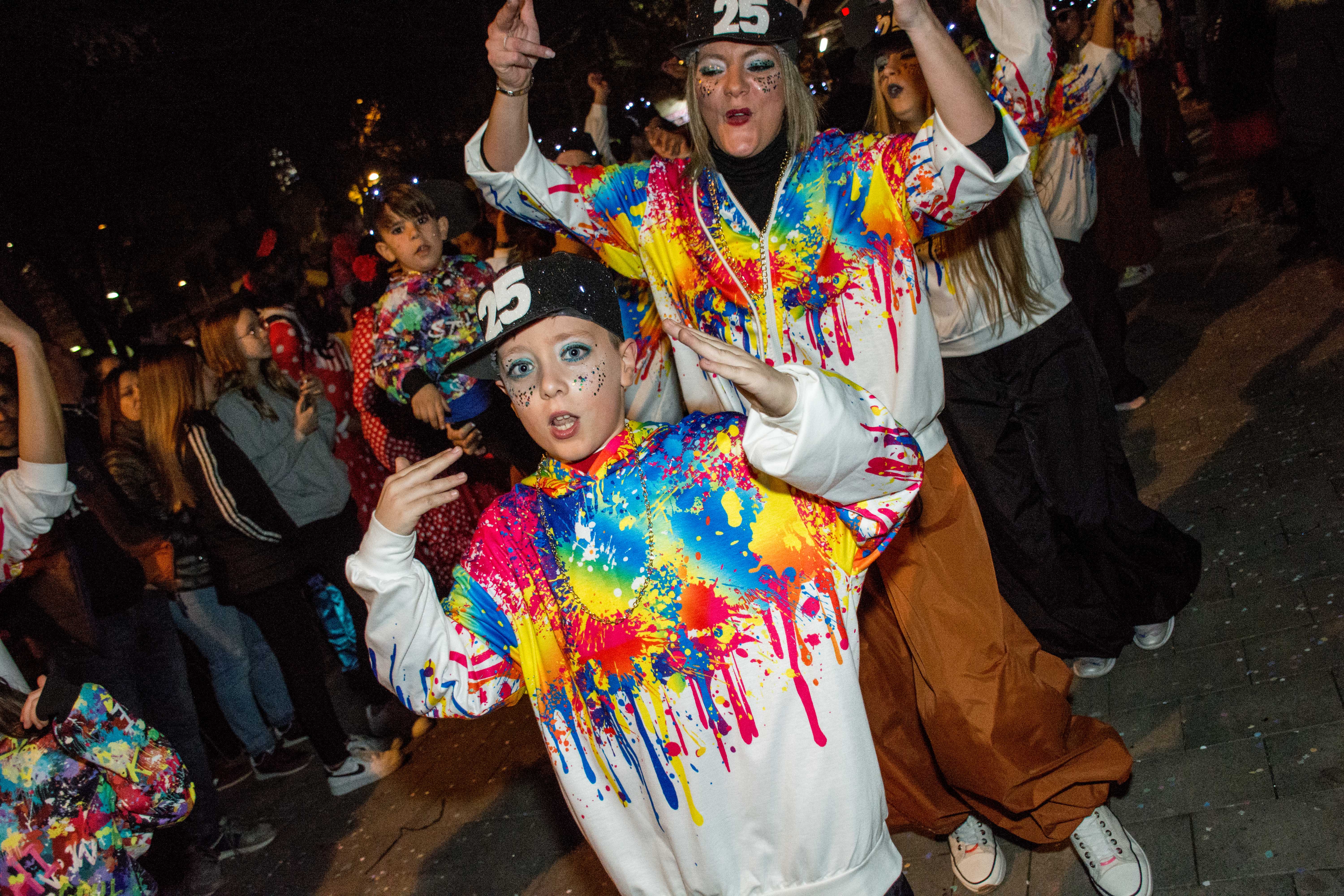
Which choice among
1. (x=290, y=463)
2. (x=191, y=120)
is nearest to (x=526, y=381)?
(x=290, y=463)

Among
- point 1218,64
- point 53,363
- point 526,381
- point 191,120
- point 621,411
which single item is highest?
point 191,120

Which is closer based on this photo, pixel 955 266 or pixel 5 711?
pixel 5 711

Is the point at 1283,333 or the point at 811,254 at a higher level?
the point at 811,254

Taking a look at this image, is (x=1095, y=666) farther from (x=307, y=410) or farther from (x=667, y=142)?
(x=667, y=142)

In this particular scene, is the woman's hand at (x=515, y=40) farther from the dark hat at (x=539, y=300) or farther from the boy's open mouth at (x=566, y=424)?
the boy's open mouth at (x=566, y=424)

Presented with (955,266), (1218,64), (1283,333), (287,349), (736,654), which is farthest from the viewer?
(1218,64)

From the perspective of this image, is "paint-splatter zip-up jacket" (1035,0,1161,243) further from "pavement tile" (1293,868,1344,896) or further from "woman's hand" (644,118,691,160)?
"pavement tile" (1293,868,1344,896)

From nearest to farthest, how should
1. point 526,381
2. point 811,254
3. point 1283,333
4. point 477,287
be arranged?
point 526,381 → point 811,254 → point 477,287 → point 1283,333

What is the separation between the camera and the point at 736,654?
1.76m

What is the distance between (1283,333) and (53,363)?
6919 mm

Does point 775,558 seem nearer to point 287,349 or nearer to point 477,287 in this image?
point 477,287

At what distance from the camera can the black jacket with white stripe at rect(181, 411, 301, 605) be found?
4.34 m

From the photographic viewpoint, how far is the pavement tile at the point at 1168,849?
2.60 metres

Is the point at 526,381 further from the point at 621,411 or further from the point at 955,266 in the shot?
the point at 955,266
